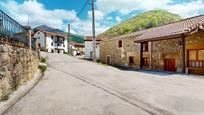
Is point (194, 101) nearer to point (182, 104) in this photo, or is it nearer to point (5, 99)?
point (182, 104)

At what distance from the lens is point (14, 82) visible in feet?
25.6

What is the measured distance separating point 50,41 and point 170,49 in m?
46.2

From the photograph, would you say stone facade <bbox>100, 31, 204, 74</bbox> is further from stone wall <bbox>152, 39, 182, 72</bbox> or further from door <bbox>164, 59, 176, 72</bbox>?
door <bbox>164, 59, 176, 72</bbox>

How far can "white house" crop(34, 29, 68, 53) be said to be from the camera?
56156 millimetres

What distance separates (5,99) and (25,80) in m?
3.28

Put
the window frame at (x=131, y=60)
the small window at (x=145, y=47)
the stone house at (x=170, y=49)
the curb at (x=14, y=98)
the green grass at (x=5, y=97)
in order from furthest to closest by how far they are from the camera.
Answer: the window frame at (x=131, y=60), the small window at (x=145, y=47), the stone house at (x=170, y=49), the green grass at (x=5, y=97), the curb at (x=14, y=98)

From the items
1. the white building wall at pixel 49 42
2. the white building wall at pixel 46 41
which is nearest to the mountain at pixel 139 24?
the white building wall at pixel 46 41

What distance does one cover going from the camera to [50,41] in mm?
58344

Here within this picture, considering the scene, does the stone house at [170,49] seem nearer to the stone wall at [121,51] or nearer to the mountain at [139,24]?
the stone wall at [121,51]

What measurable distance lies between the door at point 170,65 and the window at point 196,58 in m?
2.14

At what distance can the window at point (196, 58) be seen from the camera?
52.0 ft

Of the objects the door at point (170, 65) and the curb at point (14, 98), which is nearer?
the curb at point (14, 98)

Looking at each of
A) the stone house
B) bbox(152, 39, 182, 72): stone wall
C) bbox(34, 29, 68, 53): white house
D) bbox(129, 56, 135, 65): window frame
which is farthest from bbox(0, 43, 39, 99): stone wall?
bbox(34, 29, 68, 53): white house

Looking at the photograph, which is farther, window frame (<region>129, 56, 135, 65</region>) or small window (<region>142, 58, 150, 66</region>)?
window frame (<region>129, 56, 135, 65</region>)
